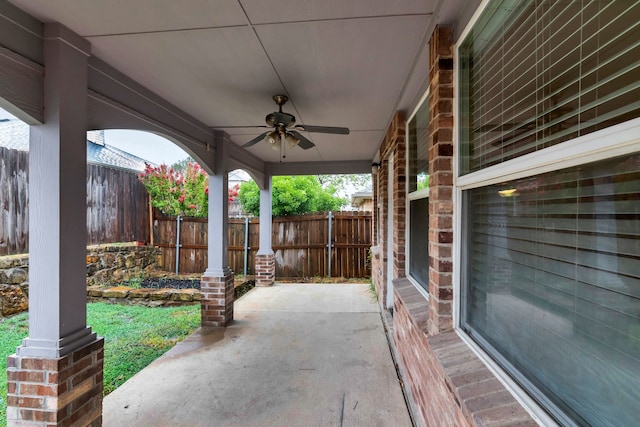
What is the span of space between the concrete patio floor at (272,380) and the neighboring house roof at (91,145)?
3.98 m

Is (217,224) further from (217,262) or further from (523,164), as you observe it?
(523,164)

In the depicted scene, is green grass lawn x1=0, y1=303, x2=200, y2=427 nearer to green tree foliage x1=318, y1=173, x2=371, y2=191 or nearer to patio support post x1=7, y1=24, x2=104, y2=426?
patio support post x1=7, y1=24, x2=104, y2=426

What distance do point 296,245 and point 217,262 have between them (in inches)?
156

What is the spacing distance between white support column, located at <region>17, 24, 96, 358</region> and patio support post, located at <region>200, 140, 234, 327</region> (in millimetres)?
2267

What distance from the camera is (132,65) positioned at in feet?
7.88

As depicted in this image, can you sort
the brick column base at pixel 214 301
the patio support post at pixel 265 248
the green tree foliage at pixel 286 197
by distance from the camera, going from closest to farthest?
the brick column base at pixel 214 301
the patio support post at pixel 265 248
the green tree foliage at pixel 286 197

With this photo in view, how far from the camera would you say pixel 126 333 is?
13.6ft

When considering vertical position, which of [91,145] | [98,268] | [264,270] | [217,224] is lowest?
[264,270]

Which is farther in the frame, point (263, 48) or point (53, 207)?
point (263, 48)

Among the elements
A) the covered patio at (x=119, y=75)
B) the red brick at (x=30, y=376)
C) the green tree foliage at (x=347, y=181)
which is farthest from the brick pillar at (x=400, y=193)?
the green tree foliage at (x=347, y=181)

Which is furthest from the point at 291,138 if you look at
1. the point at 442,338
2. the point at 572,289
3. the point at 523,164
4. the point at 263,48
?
the point at 572,289

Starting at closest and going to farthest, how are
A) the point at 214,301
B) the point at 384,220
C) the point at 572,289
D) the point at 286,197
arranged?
1. the point at 572,289
2. the point at 214,301
3. the point at 384,220
4. the point at 286,197

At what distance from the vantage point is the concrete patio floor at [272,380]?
2.40 meters

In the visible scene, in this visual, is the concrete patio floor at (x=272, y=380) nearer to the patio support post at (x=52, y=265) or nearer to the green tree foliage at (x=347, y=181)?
the patio support post at (x=52, y=265)
